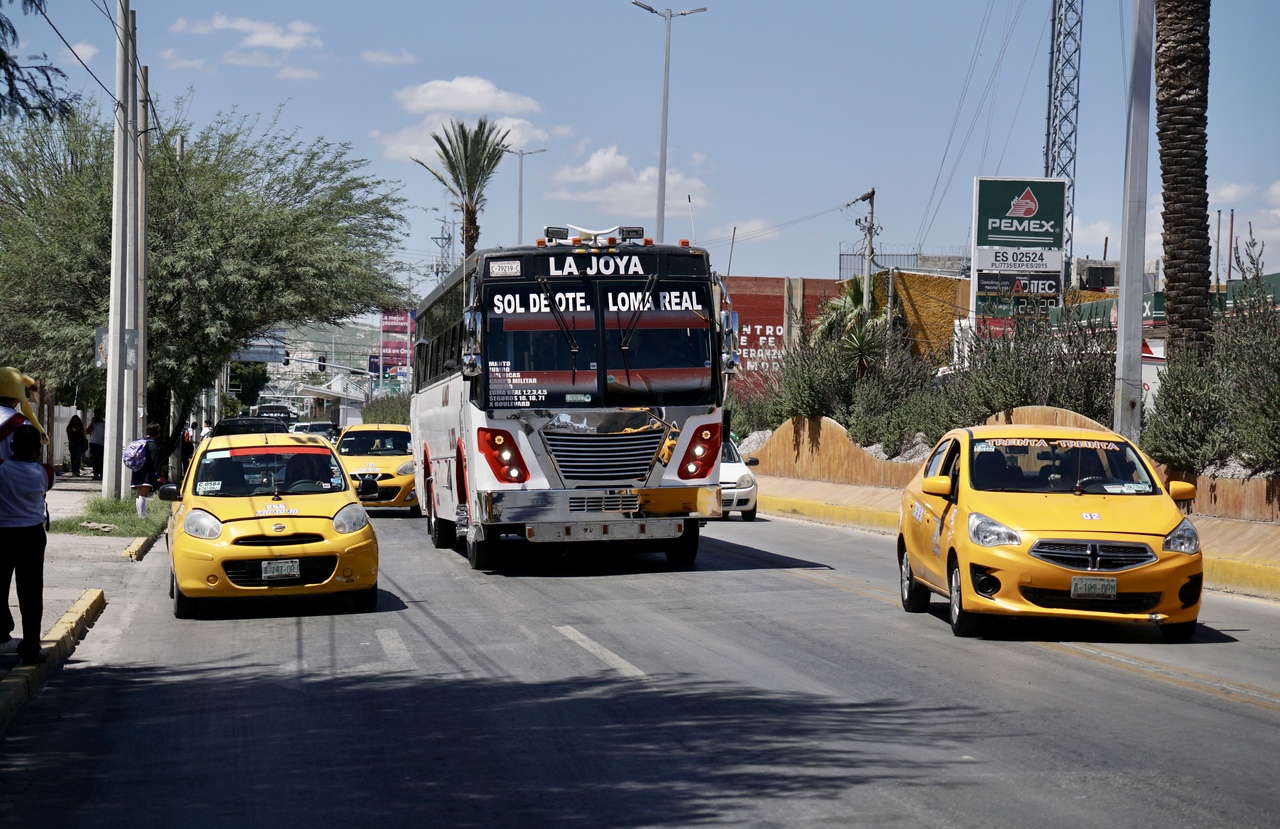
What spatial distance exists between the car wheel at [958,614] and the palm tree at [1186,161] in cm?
1064

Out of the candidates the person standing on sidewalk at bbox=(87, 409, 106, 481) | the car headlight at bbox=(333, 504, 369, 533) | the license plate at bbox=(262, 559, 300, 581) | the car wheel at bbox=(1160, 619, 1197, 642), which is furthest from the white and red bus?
the person standing on sidewalk at bbox=(87, 409, 106, 481)

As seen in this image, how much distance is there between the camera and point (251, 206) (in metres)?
34.8

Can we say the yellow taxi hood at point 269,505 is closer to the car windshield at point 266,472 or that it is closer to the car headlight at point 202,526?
the car headlight at point 202,526

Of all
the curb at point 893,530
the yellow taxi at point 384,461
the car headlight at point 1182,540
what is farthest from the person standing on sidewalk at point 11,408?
the yellow taxi at point 384,461

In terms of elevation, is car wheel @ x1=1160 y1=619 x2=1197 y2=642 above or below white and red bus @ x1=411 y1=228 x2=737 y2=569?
below

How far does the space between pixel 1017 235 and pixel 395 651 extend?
122ft

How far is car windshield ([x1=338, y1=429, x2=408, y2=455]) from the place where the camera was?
2933 cm

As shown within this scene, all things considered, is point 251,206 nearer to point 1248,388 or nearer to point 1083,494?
point 1248,388

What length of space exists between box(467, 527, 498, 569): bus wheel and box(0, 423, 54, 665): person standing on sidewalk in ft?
26.0

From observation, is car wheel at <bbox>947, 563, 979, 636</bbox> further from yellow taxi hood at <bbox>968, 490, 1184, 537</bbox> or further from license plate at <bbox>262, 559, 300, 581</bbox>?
license plate at <bbox>262, 559, 300, 581</bbox>

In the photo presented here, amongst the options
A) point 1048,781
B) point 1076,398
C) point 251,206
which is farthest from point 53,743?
point 251,206

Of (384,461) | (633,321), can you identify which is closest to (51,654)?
(633,321)

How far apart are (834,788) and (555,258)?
11.3 m

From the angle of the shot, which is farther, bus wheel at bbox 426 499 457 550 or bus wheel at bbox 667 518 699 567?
bus wheel at bbox 426 499 457 550
